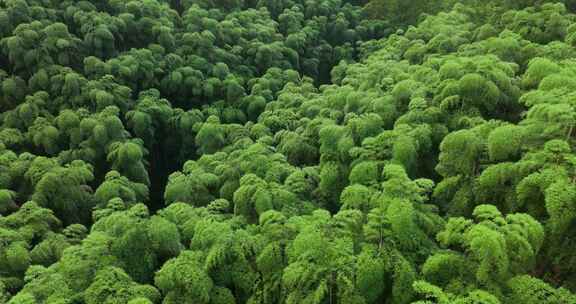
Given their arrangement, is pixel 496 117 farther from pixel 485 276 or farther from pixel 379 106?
pixel 485 276

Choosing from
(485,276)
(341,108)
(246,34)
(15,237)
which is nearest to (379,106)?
(341,108)

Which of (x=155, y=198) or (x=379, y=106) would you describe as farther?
(x=155, y=198)

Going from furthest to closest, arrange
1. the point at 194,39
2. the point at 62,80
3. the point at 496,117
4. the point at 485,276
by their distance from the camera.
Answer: the point at 194,39
the point at 62,80
the point at 496,117
the point at 485,276

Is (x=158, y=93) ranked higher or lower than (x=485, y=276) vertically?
lower

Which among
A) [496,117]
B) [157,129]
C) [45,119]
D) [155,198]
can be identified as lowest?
[155,198]

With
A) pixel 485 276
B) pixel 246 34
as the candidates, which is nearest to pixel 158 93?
pixel 246 34

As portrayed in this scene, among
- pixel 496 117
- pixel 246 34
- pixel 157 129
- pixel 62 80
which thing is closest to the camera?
pixel 496 117
